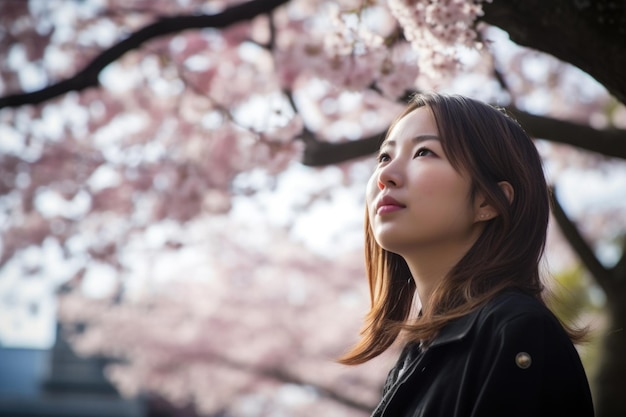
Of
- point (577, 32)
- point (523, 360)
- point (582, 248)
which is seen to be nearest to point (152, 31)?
point (577, 32)

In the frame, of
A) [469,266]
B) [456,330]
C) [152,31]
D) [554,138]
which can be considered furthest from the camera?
[554,138]

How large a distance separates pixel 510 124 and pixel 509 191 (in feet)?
0.65

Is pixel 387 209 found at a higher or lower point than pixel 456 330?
higher

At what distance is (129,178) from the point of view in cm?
925

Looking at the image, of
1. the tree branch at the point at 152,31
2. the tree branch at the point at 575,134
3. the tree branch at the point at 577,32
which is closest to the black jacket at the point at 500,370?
the tree branch at the point at 577,32

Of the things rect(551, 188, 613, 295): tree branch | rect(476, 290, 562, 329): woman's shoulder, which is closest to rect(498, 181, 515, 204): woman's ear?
rect(476, 290, 562, 329): woman's shoulder

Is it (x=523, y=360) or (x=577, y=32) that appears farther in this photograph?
(x=577, y=32)

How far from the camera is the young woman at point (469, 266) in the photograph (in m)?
1.88

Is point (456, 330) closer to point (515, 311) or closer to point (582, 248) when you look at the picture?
point (515, 311)

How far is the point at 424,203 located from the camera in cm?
221

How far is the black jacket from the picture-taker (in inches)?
72.8

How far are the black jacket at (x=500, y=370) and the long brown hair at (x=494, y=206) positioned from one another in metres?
0.08

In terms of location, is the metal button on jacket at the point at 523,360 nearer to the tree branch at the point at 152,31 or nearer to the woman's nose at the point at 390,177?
the woman's nose at the point at 390,177

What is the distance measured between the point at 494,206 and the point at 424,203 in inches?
7.4
